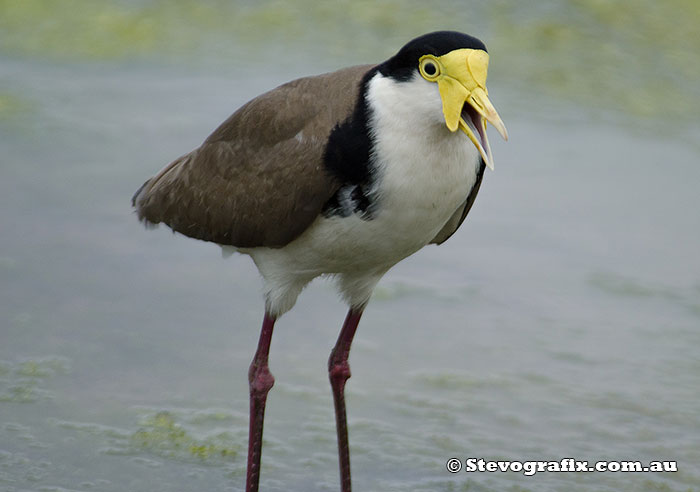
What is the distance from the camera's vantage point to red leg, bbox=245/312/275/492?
14.5 feet

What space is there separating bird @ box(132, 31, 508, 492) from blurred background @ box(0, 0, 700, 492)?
2.27 feet

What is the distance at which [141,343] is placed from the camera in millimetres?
5641

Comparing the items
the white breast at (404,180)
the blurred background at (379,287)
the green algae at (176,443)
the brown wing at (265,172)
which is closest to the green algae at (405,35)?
the blurred background at (379,287)

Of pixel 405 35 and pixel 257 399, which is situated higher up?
pixel 405 35

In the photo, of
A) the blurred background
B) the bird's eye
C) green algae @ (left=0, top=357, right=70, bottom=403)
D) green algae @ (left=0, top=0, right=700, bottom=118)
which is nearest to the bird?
the bird's eye

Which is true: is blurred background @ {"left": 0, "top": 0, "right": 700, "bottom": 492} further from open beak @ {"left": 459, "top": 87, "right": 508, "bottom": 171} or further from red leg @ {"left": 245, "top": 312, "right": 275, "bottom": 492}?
open beak @ {"left": 459, "top": 87, "right": 508, "bottom": 171}

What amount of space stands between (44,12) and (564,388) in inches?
227

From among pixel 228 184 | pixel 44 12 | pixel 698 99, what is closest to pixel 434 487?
pixel 228 184

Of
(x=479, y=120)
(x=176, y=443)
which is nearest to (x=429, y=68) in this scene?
(x=479, y=120)

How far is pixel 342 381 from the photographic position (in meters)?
4.70

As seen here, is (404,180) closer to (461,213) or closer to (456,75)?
(456,75)

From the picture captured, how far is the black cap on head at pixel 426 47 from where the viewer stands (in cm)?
359

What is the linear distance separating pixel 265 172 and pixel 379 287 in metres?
2.48

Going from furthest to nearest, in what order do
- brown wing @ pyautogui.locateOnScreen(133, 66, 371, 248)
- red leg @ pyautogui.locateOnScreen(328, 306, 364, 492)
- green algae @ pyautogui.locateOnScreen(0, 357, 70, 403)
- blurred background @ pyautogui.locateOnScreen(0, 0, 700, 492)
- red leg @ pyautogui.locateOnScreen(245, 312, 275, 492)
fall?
green algae @ pyautogui.locateOnScreen(0, 357, 70, 403)
blurred background @ pyautogui.locateOnScreen(0, 0, 700, 492)
red leg @ pyautogui.locateOnScreen(328, 306, 364, 492)
red leg @ pyautogui.locateOnScreen(245, 312, 275, 492)
brown wing @ pyautogui.locateOnScreen(133, 66, 371, 248)
